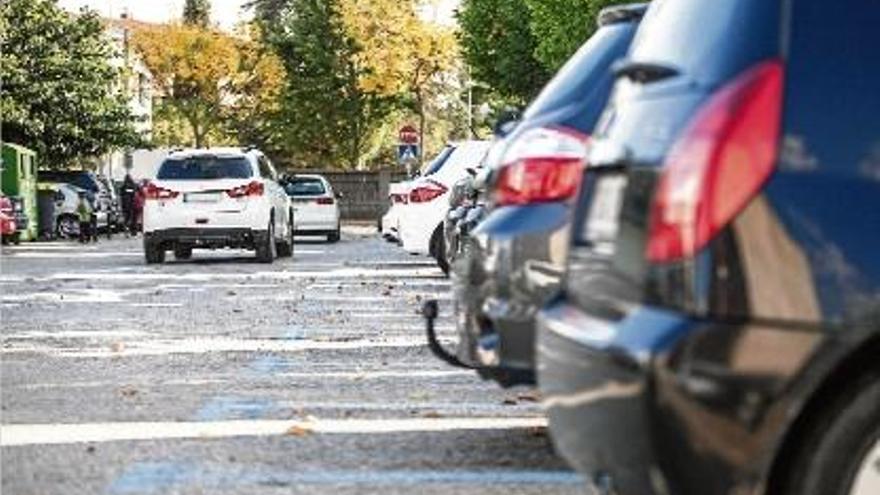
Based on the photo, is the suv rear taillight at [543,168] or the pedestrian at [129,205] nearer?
the suv rear taillight at [543,168]

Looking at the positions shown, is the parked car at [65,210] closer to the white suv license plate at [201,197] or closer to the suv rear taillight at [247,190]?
the white suv license plate at [201,197]

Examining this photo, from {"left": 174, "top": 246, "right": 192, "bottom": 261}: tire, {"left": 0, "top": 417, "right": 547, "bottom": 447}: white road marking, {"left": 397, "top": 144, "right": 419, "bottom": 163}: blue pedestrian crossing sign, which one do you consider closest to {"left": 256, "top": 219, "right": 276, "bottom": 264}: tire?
{"left": 174, "top": 246, "right": 192, "bottom": 261}: tire

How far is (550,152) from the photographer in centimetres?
765

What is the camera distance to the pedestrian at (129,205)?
57750 mm

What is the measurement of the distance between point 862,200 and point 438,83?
3348 inches

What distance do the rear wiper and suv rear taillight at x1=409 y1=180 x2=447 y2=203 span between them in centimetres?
1932

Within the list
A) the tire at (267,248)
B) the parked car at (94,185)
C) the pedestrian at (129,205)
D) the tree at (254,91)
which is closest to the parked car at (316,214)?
the parked car at (94,185)

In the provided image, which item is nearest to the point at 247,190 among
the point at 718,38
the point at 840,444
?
the point at 718,38

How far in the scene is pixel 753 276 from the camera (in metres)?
4.73

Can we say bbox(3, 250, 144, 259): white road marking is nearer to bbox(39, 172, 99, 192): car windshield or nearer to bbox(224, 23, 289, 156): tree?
bbox(39, 172, 99, 192): car windshield

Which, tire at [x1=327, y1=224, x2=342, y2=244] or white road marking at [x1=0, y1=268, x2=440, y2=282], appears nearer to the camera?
white road marking at [x1=0, y1=268, x2=440, y2=282]

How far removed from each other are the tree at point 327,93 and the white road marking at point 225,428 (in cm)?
7717

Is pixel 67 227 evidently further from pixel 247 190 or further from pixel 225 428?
pixel 225 428

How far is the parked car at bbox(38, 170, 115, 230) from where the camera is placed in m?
52.0
